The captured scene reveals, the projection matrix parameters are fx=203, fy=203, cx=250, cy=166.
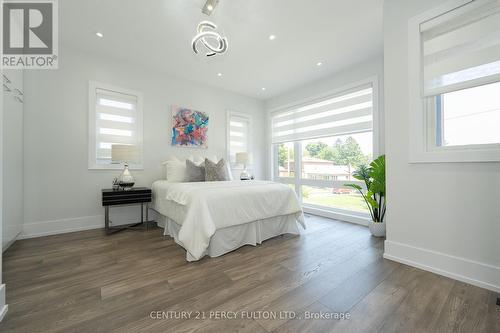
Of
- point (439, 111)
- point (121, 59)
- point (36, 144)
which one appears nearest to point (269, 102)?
point (121, 59)

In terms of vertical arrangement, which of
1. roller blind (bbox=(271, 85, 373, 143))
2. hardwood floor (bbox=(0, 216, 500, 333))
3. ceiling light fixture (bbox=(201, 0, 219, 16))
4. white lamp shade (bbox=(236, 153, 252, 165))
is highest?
ceiling light fixture (bbox=(201, 0, 219, 16))

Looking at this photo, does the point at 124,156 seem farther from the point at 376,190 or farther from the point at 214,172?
the point at 376,190

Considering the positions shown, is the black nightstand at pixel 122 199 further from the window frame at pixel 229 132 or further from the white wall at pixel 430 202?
the white wall at pixel 430 202

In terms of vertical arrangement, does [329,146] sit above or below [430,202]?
above

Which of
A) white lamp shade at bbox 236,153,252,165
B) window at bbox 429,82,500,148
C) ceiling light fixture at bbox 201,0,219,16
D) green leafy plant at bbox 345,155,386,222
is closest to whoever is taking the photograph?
window at bbox 429,82,500,148

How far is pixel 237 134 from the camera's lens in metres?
4.90

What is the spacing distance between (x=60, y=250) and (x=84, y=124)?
1.83 meters

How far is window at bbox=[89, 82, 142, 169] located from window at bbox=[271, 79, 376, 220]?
3.10 metres

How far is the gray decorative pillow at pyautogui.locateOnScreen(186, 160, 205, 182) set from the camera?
338 cm

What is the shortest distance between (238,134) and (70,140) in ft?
10.1

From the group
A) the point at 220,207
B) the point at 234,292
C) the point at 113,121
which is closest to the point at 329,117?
the point at 220,207

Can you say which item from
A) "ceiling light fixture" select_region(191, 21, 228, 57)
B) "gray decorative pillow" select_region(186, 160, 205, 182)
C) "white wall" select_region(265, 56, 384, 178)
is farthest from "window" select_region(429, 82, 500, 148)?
"gray decorative pillow" select_region(186, 160, 205, 182)

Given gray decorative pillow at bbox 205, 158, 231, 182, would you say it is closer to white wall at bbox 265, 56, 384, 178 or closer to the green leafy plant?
the green leafy plant

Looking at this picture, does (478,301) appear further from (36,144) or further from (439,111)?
Answer: (36,144)
